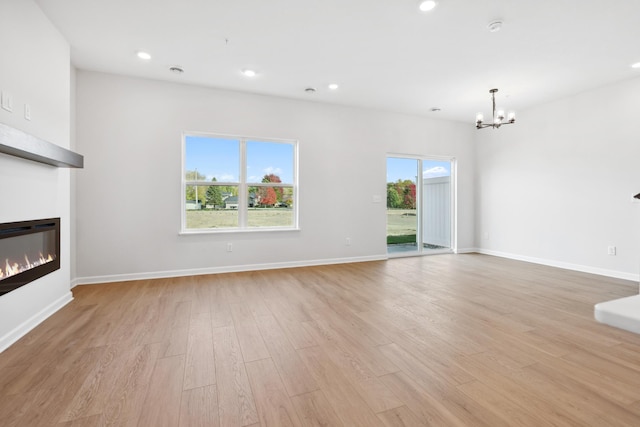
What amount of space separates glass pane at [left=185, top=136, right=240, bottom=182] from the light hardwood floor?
1.88 m

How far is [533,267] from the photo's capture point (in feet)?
16.3

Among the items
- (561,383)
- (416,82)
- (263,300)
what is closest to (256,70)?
(416,82)

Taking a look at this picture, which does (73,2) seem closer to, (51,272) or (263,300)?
(51,272)

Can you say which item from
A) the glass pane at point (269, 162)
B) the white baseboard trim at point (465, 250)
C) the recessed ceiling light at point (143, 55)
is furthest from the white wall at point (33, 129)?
the white baseboard trim at point (465, 250)

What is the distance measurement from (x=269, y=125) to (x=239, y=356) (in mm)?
3733

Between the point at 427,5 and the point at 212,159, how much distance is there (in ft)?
11.5

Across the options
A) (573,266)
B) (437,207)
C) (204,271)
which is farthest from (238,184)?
(573,266)

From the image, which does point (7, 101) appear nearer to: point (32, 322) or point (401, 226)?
point (32, 322)

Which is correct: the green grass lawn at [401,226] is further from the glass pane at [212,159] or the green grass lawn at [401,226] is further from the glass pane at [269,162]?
the glass pane at [212,159]

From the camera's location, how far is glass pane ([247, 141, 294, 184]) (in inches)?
191

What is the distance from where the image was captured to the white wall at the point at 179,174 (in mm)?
3951

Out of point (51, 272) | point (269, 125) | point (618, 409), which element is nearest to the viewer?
point (618, 409)

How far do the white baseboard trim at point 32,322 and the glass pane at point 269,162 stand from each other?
275cm

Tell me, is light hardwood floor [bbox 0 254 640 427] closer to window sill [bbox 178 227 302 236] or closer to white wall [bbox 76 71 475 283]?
white wall [bbox 76 71 475 283]
